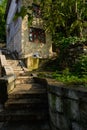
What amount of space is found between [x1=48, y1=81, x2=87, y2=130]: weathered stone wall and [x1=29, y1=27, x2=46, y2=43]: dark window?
14527 mm

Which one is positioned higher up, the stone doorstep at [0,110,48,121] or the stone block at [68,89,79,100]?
the stone block at [68,89,79,100]

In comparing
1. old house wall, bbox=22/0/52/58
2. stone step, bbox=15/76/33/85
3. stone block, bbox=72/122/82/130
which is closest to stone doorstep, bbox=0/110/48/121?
stone block, bbox=72/122/82/130

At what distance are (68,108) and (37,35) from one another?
52.2 feet

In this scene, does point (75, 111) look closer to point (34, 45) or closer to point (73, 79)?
point (73, 79)

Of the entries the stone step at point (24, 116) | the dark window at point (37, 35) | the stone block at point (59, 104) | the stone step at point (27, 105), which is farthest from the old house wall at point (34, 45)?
the stone block at point (59, 104)

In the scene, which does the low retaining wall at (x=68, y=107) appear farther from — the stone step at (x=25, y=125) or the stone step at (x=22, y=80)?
the stone step at (x=22, y=80)

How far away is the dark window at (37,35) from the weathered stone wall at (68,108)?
14.5 metres

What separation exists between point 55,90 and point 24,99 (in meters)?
1.88

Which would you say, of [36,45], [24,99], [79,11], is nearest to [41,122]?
[24,99]

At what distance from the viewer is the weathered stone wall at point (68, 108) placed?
4047 millimetres

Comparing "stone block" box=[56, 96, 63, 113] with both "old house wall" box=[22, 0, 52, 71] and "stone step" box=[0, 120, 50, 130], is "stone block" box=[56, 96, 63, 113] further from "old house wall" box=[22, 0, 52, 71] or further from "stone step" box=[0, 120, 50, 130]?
"old house wall" box=[22, 0, 52, 71]

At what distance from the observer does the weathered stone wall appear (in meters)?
4.05

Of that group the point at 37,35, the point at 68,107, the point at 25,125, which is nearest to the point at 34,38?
the point at 37,35

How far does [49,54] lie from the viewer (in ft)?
66.9
